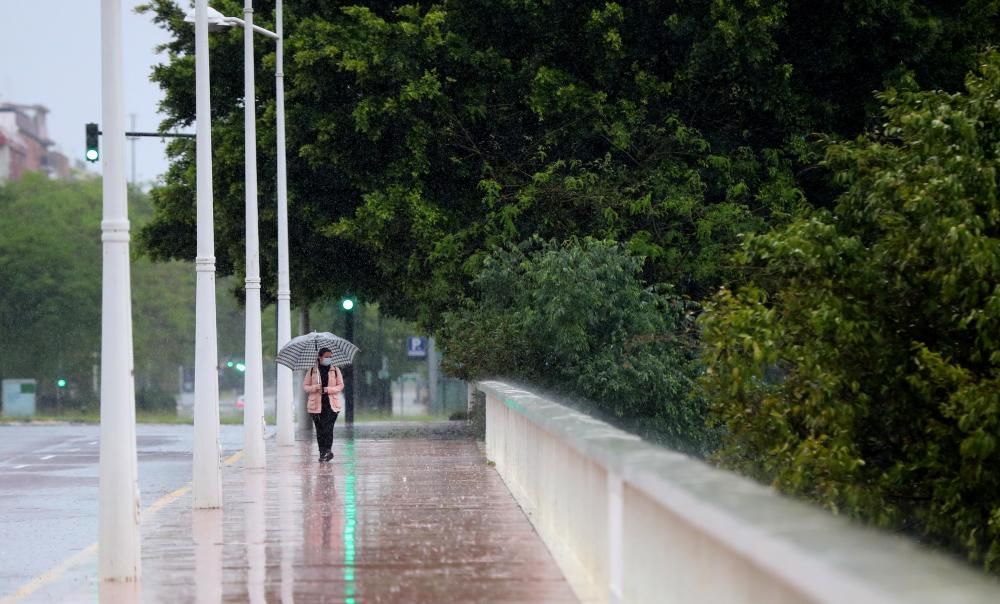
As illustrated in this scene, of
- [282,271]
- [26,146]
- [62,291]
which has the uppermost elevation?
[26,146]

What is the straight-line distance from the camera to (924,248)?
19.5 meters

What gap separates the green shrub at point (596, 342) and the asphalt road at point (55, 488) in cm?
550

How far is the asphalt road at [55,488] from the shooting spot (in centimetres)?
1520

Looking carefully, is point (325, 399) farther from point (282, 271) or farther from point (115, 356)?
point (115, 356)

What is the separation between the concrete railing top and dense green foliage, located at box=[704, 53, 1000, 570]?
10636 mm

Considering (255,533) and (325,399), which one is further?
(325,399)

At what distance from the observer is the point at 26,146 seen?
158 metres

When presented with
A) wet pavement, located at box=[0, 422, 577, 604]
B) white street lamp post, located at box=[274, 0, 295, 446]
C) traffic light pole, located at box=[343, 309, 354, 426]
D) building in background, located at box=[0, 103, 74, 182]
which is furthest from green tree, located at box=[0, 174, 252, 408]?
wet pavement, located at box=[0, 422, 577, 604]

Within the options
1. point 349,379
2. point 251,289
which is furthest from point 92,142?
point 349,379

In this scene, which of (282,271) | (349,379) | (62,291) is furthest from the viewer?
(62,291)

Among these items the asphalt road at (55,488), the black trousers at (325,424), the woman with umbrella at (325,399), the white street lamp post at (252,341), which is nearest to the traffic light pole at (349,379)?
the asphalt road at (55,488)

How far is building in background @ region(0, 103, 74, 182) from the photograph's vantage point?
5679 inches

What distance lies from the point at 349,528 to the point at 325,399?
11004mm

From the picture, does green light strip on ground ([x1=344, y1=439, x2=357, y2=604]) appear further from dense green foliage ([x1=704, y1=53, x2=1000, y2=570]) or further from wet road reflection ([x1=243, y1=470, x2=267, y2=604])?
dense green foliage ([x1=704, y1=53, x2=1000, y2=570])
